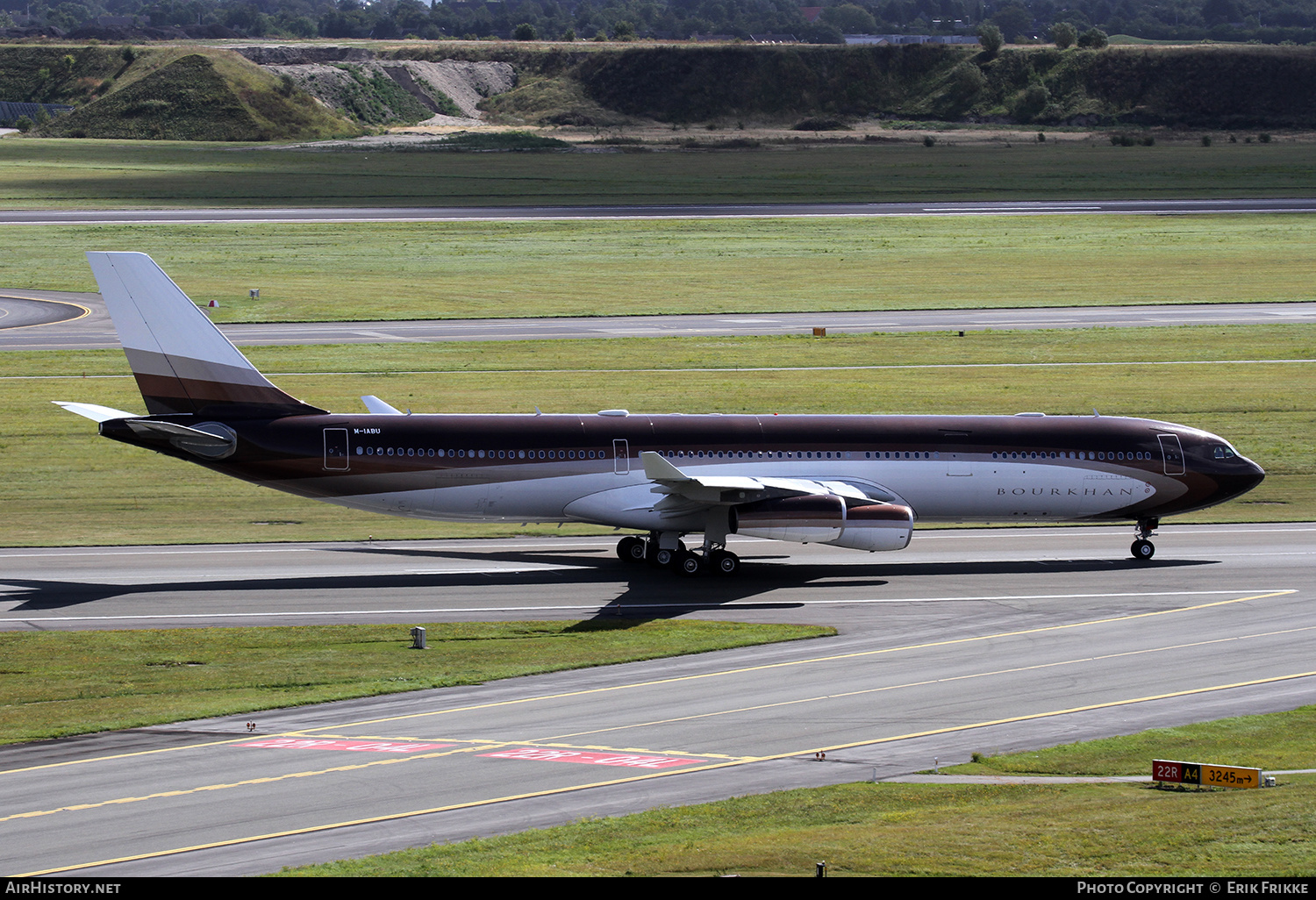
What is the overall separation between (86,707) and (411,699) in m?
6.08

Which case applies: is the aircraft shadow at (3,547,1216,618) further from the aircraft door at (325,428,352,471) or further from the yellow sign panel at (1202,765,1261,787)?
the yellow sign panel at (1202,765,1261,787)

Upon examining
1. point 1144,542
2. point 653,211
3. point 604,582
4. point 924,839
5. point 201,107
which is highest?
point 201,107

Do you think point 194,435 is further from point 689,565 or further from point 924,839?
point 924,839

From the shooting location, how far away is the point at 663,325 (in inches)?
3054

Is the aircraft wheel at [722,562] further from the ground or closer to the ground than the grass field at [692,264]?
closer to the ground

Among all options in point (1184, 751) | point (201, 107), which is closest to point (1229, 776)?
point (1184, 751)

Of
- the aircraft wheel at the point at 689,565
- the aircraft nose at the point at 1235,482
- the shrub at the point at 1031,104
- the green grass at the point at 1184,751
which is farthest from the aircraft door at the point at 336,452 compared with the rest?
the shrub at the point at 1031,104

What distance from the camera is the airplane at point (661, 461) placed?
126 feet

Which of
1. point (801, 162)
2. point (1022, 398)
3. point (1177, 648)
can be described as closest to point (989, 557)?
point (1177, 648)

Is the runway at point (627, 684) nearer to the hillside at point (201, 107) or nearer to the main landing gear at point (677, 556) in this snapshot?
the main landing gear at point (677, 556)

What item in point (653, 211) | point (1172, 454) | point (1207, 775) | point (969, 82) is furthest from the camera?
point (969, 82)

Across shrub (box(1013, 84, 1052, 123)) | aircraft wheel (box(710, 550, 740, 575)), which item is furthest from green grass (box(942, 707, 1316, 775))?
shrub (box(1013, 84, 1052, 123))

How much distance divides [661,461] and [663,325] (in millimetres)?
42322

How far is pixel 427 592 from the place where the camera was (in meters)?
37.3
